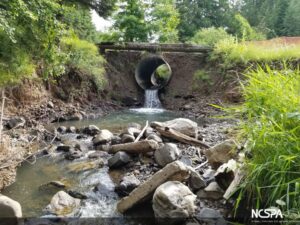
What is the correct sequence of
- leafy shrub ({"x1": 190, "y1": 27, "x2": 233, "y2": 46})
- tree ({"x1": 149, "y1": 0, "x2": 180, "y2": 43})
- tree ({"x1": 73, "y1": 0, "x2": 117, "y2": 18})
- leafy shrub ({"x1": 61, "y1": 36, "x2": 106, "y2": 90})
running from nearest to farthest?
1. leafy shrub ({"x1": 61, "y1": 36, "x2": 106, "y2": 90})
2. tree ({"x1": 73, "y1": 0, "x2": 117, "y2": 18})
3. leafy shrub ({"x1": 190, "y1": 27, "x2": 233, "y2": 46})
4. tree ({"x1": 149, "y1": 0, "x2": 180, "y2": 43})

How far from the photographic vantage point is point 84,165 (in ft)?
15.9

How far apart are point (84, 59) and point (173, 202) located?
8.83 metres

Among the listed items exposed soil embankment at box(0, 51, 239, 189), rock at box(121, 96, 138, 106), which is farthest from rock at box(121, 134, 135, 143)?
rock at box(121, 96, 138, 106)

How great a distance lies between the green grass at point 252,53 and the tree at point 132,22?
4.68 metres

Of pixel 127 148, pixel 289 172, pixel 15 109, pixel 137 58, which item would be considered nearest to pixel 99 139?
pixel 127 148

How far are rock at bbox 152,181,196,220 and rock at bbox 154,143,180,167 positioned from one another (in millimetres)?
1436

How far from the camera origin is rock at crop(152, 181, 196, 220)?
2.78 metres

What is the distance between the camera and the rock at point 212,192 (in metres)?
3.17

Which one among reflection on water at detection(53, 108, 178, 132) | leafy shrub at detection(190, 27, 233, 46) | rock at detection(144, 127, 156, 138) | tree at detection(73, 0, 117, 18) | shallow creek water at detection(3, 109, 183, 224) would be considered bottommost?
shallow creek water at detection(3, 109, 183, 224)

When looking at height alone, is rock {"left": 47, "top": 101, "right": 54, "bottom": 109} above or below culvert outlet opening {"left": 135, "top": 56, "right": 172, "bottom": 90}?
below

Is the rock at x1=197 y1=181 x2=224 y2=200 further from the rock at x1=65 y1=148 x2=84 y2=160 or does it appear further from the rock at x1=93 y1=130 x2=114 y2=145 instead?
the rock at x1=93 y1=130 x2=114 y2=145

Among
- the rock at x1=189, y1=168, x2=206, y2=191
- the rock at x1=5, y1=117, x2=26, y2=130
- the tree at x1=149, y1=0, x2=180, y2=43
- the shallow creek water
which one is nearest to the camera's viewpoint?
the shallow creek water

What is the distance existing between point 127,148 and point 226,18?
77.4ft

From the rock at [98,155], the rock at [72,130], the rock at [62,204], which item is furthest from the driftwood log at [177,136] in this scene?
the rock at [62,204]
